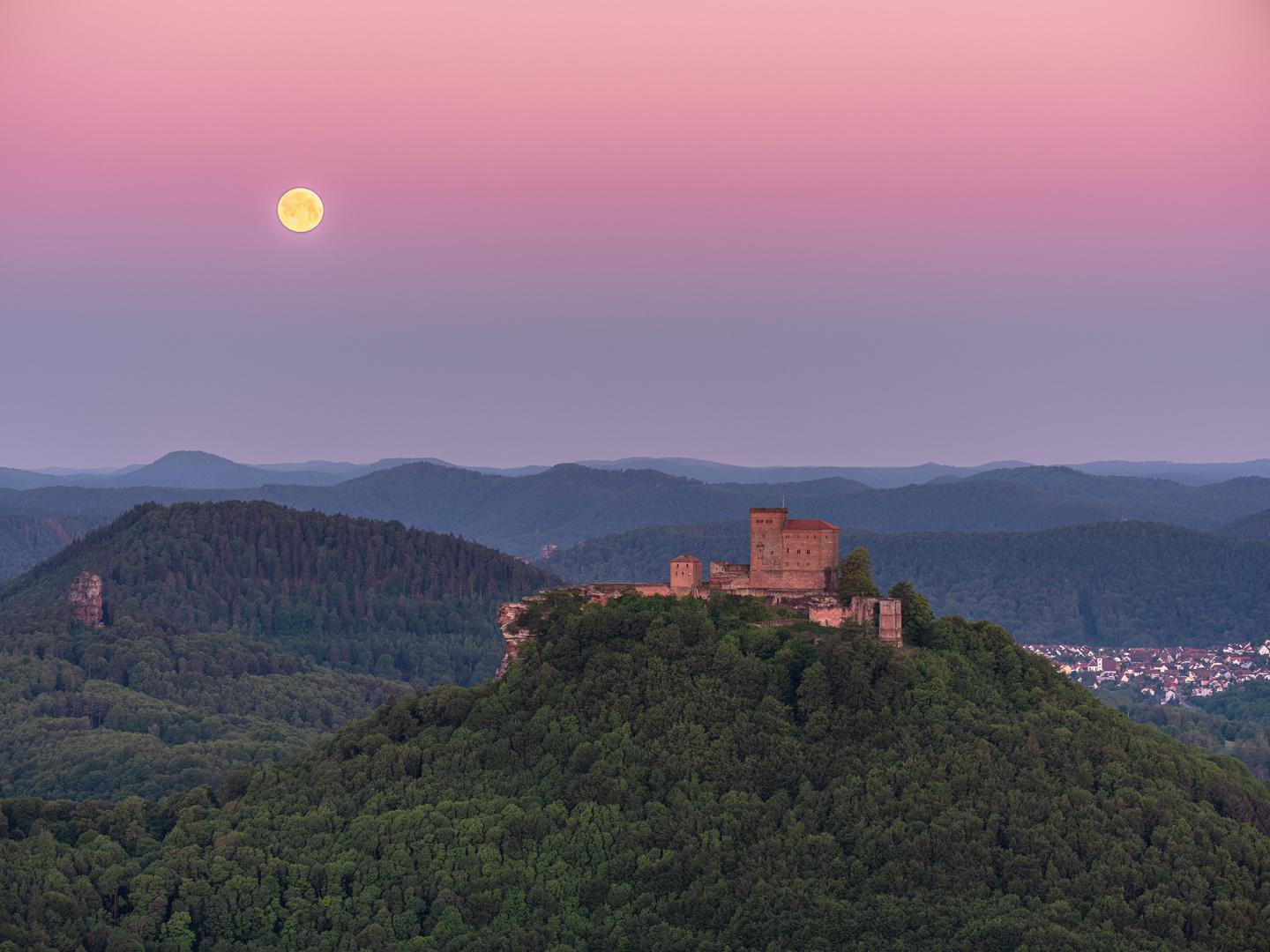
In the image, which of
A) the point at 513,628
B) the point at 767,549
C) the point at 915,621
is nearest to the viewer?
the point at 915,621

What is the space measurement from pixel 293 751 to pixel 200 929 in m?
82.0

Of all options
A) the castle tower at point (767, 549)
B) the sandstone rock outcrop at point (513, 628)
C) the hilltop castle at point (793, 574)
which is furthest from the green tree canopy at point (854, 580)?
the sandstone rock outcrop at point (513, 628)

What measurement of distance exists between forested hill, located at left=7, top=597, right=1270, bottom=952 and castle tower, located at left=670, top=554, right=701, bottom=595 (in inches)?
52.4

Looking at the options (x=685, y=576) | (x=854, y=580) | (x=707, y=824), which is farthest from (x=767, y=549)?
(x=707, y=824)

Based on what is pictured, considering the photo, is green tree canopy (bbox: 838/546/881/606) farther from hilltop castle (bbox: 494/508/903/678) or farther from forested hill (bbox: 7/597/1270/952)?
forested hill (bbox: 7/597/1270/952)

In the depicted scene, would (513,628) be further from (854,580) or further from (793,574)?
(854,580)

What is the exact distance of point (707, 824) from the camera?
92.6 meters

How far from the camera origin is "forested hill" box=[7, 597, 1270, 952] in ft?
276

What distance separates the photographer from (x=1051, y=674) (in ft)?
342

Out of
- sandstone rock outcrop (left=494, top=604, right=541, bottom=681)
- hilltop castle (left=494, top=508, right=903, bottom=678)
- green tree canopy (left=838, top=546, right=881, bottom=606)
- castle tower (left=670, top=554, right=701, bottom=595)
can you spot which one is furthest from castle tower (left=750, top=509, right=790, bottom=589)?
sandstone rock outcrop (left=494, top=604, right=541, bottom=681)

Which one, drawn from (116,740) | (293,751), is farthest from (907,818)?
(116,740)

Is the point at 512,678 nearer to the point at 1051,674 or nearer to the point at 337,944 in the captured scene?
the point at 337,944

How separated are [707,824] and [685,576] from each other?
22.7 meters

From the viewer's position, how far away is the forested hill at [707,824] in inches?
3314
